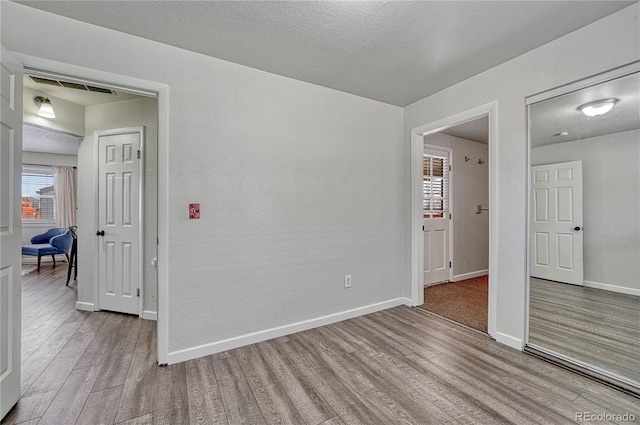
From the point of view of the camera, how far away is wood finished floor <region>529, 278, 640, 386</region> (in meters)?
1.91

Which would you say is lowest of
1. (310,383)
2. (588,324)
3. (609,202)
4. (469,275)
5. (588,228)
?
(310,383)

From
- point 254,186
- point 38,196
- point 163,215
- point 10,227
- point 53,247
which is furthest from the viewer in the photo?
point 38,196

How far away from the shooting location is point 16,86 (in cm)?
165

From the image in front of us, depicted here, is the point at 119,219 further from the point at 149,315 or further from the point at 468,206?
the point at 468,206

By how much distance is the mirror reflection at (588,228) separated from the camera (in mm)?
1877

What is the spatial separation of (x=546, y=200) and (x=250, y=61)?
2865mm

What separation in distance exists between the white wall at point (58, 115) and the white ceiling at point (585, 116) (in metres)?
4.85

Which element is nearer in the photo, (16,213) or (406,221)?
(16,213)

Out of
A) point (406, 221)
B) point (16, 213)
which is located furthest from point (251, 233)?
point (406, 221)

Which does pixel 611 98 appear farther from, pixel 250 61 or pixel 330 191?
pixel 250 61

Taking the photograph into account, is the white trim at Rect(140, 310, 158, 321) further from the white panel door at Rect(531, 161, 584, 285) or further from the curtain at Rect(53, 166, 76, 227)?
the curtain at Rect(53, 166, 76, 227)

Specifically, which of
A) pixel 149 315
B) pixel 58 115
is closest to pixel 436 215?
pixel 149 315

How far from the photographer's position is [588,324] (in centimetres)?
223

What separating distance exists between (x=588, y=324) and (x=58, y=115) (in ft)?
18.9
